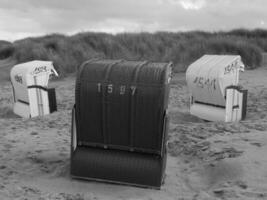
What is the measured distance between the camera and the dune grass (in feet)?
61.5

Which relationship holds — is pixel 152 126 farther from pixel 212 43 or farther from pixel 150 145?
pixel 212 43

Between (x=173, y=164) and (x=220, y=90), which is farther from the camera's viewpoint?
(x=220, y=90)

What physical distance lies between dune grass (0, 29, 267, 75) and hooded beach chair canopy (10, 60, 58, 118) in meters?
8.02

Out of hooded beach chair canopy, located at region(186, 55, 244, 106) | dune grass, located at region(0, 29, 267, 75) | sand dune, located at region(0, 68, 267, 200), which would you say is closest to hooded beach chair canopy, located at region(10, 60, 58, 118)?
sand dune, located at region(0, 68, 267, 200)

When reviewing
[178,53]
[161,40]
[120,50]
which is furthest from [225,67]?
[161,40]

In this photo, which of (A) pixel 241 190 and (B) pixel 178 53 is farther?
(B) pixel 178 53

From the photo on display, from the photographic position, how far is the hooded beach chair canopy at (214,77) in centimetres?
801

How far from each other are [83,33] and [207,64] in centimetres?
1600

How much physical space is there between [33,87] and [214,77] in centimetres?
375

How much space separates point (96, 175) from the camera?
190 inches

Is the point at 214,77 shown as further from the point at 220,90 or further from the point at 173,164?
the point at 173,164

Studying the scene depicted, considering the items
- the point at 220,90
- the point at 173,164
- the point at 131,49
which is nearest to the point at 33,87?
the point at 220,90

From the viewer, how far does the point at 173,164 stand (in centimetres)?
547

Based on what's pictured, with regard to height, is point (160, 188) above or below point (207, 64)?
below
